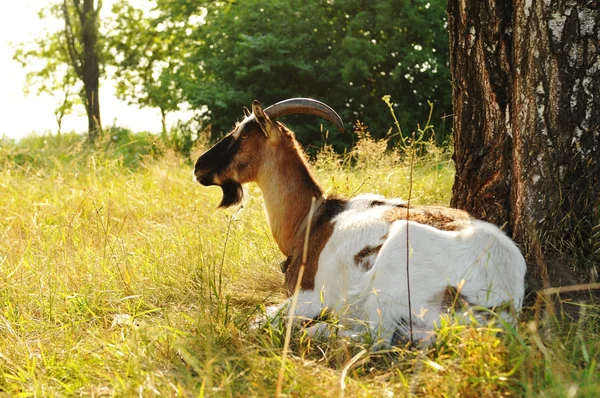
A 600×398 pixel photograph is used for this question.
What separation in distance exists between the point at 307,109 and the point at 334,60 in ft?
25.2

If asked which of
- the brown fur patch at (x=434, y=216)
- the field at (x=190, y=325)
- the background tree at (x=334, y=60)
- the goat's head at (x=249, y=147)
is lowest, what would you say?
the field at (x=190, y=325)

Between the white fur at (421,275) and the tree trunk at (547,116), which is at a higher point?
the tree trunk at (547,116)

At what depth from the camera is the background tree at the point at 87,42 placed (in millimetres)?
14523

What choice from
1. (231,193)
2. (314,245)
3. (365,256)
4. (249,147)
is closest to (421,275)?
(365,256)

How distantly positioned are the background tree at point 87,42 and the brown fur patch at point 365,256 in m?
11.5

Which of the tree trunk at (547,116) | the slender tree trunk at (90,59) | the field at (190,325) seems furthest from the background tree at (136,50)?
the tree trunk at (547,116)

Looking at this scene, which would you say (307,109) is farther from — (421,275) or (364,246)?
(421,275)

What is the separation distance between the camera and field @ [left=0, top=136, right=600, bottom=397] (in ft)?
8.39

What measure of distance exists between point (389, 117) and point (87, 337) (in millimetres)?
9156

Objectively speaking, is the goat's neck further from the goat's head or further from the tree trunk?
the tree trunk

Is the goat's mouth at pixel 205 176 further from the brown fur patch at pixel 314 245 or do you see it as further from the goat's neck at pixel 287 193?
the brown fur patch at pixel 314 245

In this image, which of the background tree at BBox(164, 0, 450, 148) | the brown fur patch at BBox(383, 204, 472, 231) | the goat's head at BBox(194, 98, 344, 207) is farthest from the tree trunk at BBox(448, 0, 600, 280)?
the background tree at BBox(164, 0, 450, 148)

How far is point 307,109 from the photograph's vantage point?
4344 mm

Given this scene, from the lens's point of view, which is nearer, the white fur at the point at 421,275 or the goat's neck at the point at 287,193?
the white fur at the point at 421,275
